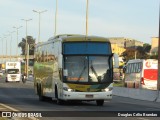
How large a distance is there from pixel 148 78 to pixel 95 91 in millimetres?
23649

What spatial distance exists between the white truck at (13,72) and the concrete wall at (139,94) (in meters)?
39.0

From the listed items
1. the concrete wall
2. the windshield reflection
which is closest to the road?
the windshield reflection

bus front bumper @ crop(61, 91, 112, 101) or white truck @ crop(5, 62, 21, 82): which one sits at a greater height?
bus front bumper @ crop(61, 91, 112, 101)

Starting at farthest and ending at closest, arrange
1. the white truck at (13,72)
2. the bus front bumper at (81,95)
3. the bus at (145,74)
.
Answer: the white truck at (13,72), the bus at (145,74), the bus front bumper at (81,95)

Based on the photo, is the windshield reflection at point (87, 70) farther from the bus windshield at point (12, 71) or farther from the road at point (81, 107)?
the bus windshield at point (12, 71)

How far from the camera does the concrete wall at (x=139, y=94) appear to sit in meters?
38.3

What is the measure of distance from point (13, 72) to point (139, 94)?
154 ft

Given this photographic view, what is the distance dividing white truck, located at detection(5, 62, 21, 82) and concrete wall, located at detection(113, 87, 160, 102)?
39.0 m

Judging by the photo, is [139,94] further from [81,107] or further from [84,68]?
[81,107]

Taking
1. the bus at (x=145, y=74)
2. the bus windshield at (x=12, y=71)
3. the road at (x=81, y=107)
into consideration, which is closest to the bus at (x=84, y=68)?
the road at (x=81, y=107)

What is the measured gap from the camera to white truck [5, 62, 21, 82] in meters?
86.3

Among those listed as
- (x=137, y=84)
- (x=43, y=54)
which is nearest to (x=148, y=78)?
(x=137, y=84)

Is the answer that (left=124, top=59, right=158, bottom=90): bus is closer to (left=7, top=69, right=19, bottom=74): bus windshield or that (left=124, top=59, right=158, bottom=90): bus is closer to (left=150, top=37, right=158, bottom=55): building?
(left=7, top=69, right=19, bottom=74): bus windshield

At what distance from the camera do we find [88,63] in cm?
2714
